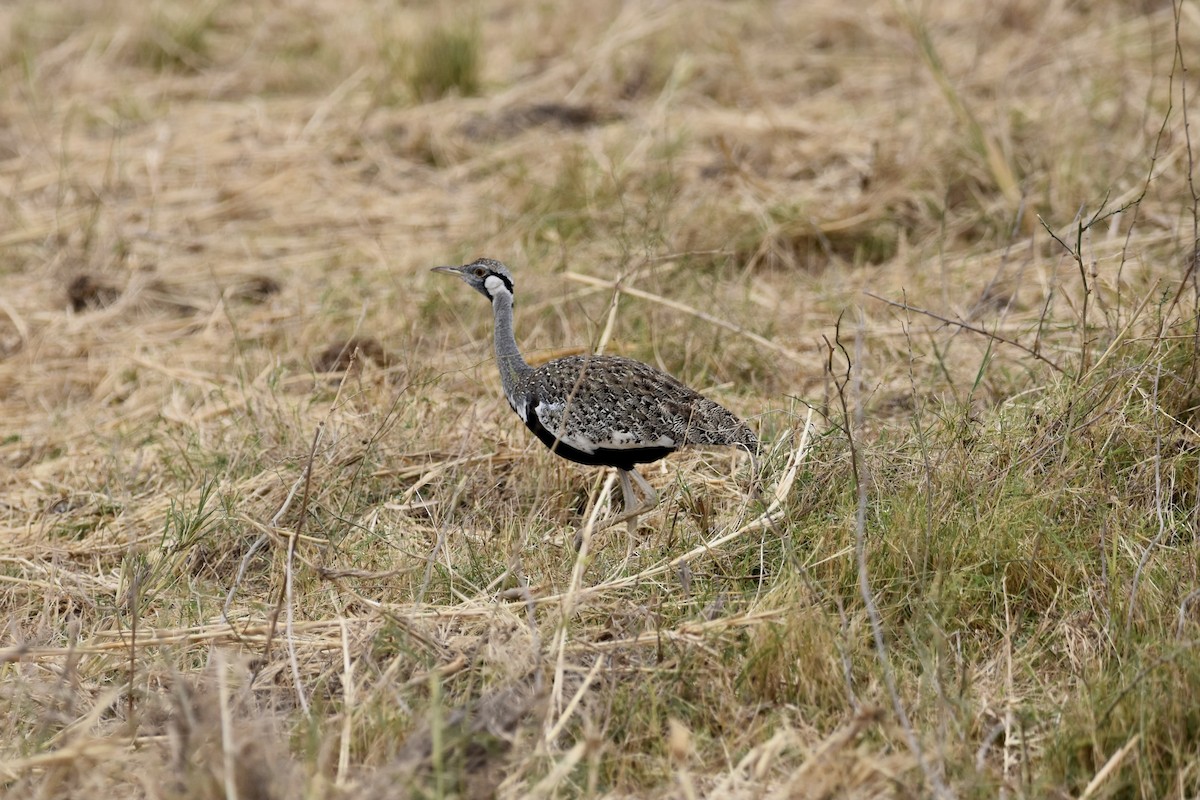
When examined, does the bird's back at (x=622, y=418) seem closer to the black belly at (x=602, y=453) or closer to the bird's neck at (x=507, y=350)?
the black belly at (x=602, y=453)

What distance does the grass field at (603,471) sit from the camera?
10.7 feet

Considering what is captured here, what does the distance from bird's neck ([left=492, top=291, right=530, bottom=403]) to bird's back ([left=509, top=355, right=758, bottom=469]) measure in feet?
0.47

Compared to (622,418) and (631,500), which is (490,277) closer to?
(622,418)

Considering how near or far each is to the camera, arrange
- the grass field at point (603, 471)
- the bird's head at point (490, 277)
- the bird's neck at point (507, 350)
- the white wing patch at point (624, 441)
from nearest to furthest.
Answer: the grass field at point (603, 471) < the white wing patch at point (624, 441) < the bird's neck at point (507, 350) < the bird's head at point (490, 277)

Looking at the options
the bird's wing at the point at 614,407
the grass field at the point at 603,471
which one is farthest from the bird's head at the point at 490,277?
the bird's wing at the point at 614,407

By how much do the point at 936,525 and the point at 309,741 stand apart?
1790 mm

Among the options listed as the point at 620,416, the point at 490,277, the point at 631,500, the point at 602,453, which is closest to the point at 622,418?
the point at 620,416

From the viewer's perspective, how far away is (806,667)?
346 centimetres

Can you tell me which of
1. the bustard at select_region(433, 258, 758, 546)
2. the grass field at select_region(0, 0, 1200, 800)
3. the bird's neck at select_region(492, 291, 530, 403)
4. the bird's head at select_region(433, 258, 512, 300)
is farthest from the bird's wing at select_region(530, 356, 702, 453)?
the bird's head at select_region(433, 258, 512, 300)

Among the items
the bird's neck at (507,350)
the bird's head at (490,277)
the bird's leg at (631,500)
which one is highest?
the bird's head at (490,277)

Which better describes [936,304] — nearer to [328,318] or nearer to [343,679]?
[328,318]

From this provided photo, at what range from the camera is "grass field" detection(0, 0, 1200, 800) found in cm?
328

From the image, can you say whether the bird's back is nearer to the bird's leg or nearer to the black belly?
the black belly

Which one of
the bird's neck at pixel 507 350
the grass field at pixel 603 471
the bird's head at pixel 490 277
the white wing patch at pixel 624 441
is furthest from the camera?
the bird's head at pixel 490 277
